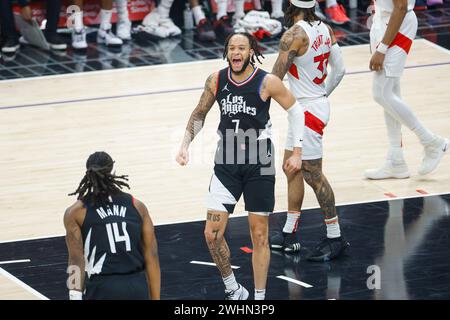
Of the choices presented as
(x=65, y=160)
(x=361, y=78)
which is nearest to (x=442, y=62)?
(x=361, y=78)

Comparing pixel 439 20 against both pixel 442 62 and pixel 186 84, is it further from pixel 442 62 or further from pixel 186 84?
pixel 186 84

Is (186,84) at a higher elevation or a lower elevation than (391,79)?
lower

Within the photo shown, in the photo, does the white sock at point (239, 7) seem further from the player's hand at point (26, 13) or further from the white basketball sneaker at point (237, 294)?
the white basketball sneaker at point (237, 294)

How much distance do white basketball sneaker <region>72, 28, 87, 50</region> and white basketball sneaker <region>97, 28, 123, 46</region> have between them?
31cm

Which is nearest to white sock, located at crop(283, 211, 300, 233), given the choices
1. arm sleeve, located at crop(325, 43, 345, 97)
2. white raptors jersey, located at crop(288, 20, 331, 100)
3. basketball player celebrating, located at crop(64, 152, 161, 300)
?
white raptors jersey, located at crop(288, 20, 331, 100)

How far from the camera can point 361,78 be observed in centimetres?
1367

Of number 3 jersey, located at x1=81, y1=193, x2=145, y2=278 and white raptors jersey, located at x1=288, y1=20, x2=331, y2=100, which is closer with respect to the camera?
number 3 jersey, located at x1=81, y1=193, x2=145, y2=278

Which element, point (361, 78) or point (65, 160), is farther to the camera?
point (361, 78)

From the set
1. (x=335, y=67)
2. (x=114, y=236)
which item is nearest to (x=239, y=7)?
(x=335, y=67)

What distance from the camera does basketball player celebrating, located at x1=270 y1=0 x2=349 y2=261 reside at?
8.69 m

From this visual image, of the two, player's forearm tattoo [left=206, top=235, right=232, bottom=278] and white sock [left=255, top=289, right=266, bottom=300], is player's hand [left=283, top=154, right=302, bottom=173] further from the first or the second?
white sock [left=255, top=289, right=266, bottom=300]

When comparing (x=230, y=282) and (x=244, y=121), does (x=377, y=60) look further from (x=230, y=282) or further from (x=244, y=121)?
(x=230, y=282)
